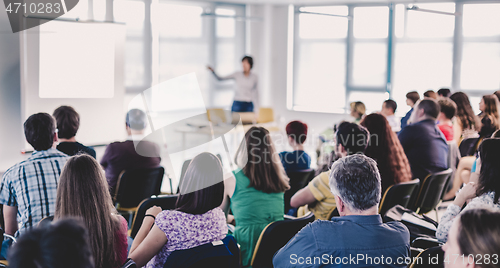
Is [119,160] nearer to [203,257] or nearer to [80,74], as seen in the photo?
[80,74]

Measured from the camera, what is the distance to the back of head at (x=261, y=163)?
2896 mm

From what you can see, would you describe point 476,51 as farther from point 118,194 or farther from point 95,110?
point 118,194

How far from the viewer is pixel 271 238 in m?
2.36

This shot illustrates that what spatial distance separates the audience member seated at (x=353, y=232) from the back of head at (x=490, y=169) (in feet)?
2.52

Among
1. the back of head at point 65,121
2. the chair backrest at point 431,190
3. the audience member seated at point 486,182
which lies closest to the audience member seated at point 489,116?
the chair backrest at point 431,190

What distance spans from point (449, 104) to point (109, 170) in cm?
370

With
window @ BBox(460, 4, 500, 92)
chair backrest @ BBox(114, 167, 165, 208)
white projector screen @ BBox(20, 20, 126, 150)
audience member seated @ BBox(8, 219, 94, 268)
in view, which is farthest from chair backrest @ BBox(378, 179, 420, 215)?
window @ BBox(460, 4, 500, 92)

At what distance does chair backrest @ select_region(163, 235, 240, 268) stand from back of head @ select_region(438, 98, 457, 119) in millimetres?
3892

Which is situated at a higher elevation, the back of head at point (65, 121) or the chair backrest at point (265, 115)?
the back of head at point (65, 121)

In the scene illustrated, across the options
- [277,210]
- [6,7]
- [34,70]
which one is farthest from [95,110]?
[277,210]

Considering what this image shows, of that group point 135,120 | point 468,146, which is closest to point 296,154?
point 135,120

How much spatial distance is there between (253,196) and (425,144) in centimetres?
214

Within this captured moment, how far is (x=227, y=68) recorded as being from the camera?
1002 centimetres

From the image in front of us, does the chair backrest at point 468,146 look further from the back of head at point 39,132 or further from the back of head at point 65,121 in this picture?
the back of head at point 39,132
